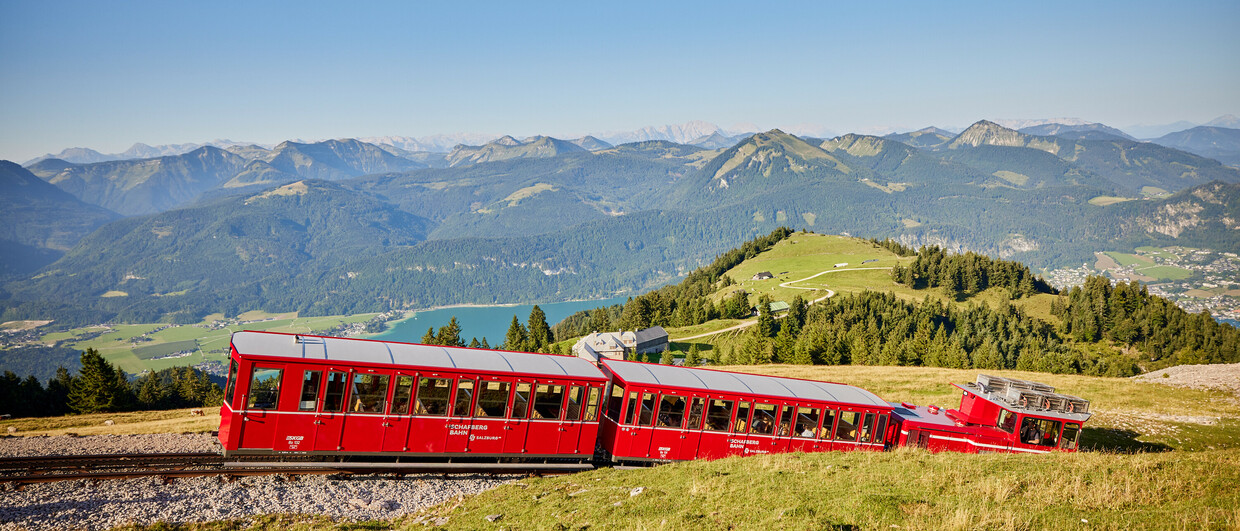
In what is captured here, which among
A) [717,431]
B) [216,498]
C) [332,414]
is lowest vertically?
[216,498]

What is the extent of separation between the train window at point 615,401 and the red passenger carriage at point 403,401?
0.69m

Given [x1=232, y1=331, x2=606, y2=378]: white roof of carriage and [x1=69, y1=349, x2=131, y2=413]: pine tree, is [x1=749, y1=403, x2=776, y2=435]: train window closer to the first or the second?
[x1=232, y1=331, x2=606, y2=378]: white roof of carriage

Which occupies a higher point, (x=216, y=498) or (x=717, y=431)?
(x=717, y=431)

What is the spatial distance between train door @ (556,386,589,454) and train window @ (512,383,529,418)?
128cm

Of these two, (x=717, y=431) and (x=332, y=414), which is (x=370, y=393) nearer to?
(x=332, y=414)

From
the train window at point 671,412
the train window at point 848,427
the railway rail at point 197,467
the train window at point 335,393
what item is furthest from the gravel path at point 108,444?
the train window at point 848,427

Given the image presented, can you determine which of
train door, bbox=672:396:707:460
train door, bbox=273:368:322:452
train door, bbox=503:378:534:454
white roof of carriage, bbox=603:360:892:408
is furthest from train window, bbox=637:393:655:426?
train door, bbox=273:368:322:452

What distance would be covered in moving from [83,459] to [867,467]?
2260cm

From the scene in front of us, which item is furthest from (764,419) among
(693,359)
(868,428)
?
(693,359)

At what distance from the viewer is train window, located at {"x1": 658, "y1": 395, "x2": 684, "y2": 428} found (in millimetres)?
20703

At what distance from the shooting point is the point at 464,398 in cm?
1902

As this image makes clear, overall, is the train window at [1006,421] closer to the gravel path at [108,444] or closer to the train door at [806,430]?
the train door at [806,430]

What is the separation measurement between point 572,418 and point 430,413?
4.46m

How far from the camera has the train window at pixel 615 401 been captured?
68.4ft
